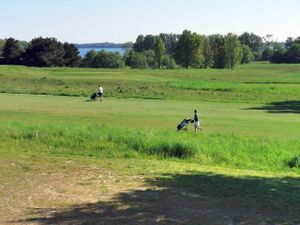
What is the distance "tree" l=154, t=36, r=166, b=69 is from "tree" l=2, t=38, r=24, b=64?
34388mm

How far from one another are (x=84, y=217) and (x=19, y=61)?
12169cm

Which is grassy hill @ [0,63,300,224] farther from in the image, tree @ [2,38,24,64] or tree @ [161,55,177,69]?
tree @ [161,55,177,69]

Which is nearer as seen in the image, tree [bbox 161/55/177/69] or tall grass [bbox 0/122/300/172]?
tall grass [bbox 0/122/300/172]

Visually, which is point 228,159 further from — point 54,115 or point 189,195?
point 54,115

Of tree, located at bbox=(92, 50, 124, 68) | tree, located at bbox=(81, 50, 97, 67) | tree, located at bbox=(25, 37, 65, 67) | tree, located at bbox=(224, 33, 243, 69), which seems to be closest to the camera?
tree, located at bbox=(25, 37, 65, 67)

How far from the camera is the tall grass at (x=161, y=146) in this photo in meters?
19.2

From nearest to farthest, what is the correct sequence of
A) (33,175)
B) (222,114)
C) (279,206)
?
(279,206) → (33,175) → (222,114)

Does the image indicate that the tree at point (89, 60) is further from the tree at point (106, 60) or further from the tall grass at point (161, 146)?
the tall grass at point (161, 146)

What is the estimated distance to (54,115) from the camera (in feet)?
105

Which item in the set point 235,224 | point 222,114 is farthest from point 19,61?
point 235,224

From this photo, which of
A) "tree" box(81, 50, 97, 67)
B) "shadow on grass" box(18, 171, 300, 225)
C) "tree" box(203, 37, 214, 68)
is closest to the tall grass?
"shadow on grass" box(18, 171, 300, 225)

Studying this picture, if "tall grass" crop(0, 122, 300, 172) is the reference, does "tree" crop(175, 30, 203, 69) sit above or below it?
above

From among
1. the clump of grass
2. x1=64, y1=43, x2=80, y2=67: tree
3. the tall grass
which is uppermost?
x1=64, y1=43, x2=80, y2=67: tree

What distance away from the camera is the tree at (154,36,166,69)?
144750 mm
